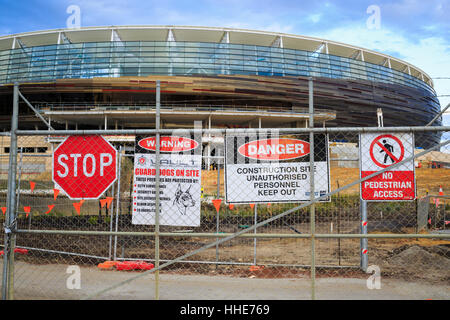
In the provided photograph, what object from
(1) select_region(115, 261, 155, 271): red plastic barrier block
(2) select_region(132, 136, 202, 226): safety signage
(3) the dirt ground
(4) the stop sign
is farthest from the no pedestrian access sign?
(1) select_region(115, 261, 155, 271): red plastic barrier block

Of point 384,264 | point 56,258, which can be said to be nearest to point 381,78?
point 384,264

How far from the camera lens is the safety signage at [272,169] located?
12.5 ft

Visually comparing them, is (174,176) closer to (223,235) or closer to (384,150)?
(223,235)

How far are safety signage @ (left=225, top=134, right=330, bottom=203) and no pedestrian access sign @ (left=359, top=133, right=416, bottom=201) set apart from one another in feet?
1.53

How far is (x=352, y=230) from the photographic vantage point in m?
12.3

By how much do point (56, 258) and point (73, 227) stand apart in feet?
10.2

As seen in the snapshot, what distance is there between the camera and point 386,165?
377 centimetres

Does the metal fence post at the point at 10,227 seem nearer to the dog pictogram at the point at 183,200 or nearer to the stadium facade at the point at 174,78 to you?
the dog pictogram at the point at 183,200

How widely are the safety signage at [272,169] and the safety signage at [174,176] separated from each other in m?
0.43

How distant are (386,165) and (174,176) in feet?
8.35

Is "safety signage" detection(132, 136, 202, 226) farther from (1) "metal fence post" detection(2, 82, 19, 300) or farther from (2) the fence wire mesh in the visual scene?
(1) "metal fence post" detection(2, 82, 19, 300)

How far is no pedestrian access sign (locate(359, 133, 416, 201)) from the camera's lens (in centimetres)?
377

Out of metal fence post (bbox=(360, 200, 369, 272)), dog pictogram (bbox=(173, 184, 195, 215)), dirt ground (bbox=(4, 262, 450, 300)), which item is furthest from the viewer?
metal fence post (bbox=(360, 200, 369, 272))

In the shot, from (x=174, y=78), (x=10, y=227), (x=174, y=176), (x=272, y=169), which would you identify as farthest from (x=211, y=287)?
(x=174, y=78)
